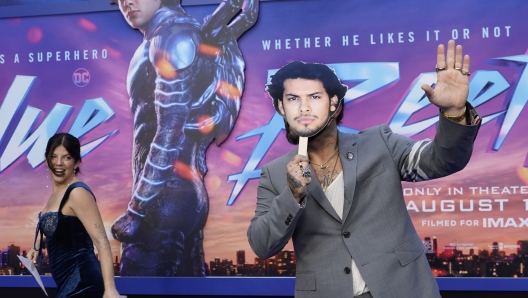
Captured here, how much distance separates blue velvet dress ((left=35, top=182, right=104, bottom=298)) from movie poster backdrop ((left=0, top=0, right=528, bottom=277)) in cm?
115

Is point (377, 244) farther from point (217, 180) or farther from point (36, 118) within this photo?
point (36, 118)

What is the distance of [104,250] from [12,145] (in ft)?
5.75

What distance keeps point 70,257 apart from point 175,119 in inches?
54.4

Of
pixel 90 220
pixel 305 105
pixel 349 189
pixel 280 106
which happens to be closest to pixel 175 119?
pixel 90 220

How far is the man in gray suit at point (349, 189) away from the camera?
1671 mm

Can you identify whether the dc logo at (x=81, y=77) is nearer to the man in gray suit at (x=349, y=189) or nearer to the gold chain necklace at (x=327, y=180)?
the man in gray suit at (x=349, y=189)

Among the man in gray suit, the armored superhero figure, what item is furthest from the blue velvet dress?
the man in gray suit

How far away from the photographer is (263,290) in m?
3.89

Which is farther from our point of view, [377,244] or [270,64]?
[270,64]

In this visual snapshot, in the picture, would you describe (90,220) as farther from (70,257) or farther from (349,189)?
(349,189)

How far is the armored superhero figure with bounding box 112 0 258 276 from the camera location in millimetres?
4020

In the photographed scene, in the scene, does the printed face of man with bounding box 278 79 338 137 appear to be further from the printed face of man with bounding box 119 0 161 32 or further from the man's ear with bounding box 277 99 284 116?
the printed face of man with bounding box 119 0 161 32

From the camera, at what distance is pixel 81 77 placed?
4.22 metres

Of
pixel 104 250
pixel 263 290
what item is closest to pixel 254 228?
pixel 104 250
